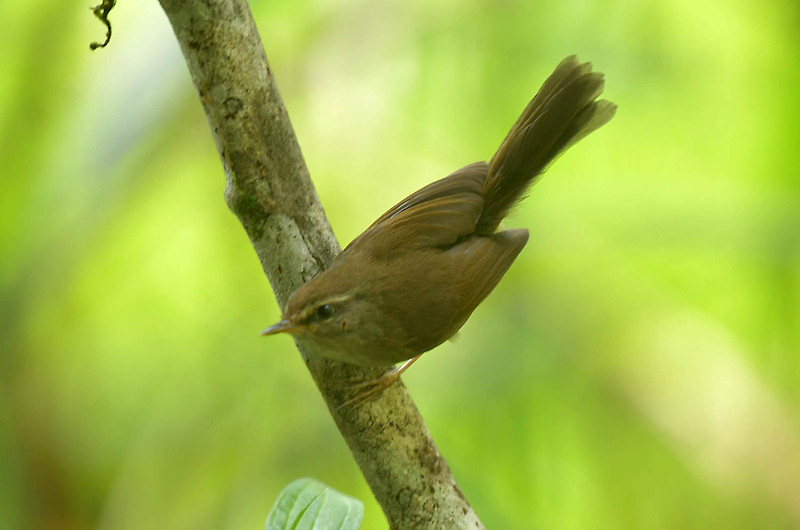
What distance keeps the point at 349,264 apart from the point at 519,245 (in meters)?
0.55

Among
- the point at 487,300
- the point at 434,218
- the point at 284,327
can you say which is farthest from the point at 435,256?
the point at 487,300

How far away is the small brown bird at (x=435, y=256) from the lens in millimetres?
1879

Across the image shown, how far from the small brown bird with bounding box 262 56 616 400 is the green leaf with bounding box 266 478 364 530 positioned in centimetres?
32

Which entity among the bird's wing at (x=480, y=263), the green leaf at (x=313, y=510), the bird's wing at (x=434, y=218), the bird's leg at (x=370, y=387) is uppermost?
the bird's wing at (x=434, y=218)

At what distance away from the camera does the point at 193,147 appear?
307cm

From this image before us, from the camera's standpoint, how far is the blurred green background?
2.86 m

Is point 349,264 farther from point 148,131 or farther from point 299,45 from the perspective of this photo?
point 299,45

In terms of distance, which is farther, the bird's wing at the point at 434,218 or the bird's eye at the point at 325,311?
the bird's wing at the point at 434,218

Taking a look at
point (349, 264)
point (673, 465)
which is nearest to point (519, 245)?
point (349, 264)

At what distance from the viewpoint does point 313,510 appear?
1.54m

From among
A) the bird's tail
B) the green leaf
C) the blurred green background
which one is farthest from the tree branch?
the blurred green background

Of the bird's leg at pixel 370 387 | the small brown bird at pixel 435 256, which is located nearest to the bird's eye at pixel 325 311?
the small brown bird at pixel 435 256

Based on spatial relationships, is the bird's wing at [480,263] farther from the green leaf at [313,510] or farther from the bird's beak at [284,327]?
the green leaf at [313,510]

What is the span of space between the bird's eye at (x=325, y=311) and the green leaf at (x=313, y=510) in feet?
1.44
